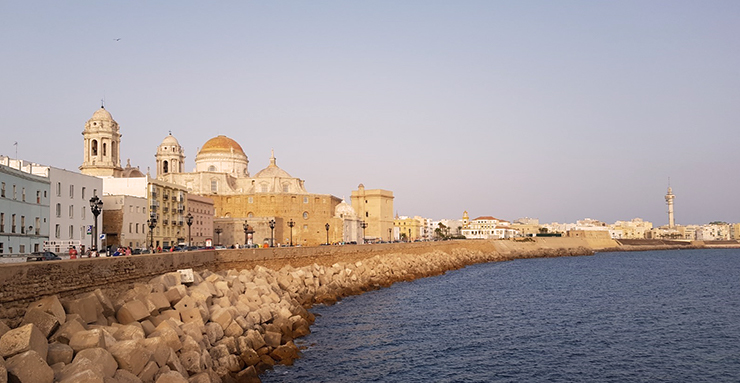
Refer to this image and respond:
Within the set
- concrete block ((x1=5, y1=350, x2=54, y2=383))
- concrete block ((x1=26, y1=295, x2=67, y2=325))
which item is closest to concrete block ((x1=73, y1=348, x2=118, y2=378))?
concrete block ((x1=5, y1=350, x2=54, y2=383))

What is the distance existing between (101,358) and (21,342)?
5.48ft

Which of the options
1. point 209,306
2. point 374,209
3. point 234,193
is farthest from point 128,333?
point 374,209

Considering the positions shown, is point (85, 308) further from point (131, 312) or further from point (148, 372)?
point (148, 372)

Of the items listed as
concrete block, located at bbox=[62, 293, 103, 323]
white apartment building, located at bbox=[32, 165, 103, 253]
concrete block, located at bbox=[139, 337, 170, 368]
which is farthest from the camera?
white apartment building, located at bbox=[32, 165, 103, 253]

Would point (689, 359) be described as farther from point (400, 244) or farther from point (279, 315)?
point (400, 244)

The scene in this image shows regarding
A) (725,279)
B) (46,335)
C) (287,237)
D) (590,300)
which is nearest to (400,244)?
(287,237)

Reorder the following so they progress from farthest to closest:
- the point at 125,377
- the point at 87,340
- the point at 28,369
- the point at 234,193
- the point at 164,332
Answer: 1. the point at 234,193
2. the point at 164,332
3. the point at 87,340
4. the point at 125,377
5. the point at 28,369

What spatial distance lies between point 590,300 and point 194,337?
1249 inches

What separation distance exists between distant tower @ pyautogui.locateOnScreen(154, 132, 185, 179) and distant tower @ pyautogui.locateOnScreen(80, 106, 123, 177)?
22.7m

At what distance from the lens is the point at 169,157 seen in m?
84.9

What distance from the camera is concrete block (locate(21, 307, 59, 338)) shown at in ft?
46.3

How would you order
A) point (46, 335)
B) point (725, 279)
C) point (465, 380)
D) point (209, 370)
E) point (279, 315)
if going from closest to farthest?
point (46, 335)
point (209, 370)
point (465, 380)
point (279, 315)
point (725, 279)

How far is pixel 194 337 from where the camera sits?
1811cm

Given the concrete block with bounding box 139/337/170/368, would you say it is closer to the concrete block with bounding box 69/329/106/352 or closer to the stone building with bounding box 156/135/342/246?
the concrete block with bounding box 69/329/106/352
